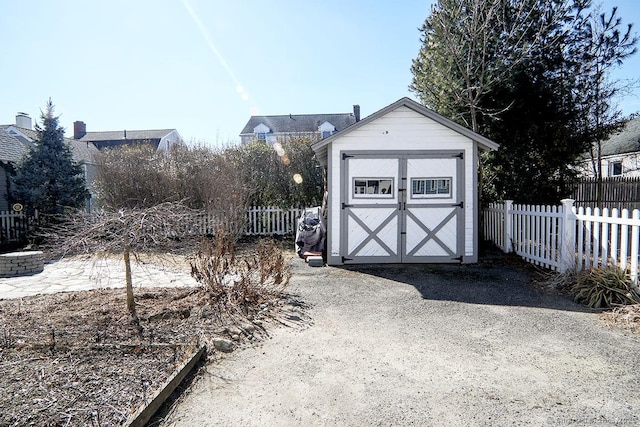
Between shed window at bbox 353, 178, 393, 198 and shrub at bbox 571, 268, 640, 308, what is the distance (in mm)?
4009

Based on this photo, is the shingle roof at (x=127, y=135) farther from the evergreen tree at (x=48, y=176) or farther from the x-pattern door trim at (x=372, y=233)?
the x-pattern door trim at (x=372, y=233)

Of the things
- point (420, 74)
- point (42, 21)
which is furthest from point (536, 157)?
point (42, 21)

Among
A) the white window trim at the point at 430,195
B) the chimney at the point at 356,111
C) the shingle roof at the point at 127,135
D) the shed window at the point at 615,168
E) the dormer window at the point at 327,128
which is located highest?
the chimney at the point at 356,111

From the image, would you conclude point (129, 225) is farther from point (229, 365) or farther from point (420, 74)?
point (420, 74)

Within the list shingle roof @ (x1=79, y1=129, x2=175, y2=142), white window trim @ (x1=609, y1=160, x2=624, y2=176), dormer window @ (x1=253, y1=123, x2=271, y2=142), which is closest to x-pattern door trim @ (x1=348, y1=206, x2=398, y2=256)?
white window trim @ (x1=609, y1=160, x2=624, y2=176)

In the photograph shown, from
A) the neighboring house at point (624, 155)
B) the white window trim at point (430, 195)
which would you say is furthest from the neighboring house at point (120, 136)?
the neighboring house at point (624, 155)

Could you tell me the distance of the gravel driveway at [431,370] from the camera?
2.74 metres

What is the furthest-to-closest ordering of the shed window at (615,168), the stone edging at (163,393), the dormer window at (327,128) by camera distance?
the dormer window at (327,128)
the shed window at (615,168)
the stone edging at (163,393)

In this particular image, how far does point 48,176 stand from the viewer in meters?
12.7

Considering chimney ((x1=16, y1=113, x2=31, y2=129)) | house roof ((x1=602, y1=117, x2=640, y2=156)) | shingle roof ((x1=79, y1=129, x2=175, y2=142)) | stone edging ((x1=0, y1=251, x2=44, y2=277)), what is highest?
shingle roof ((x1=79, y1=129, x2=175, y2=142))

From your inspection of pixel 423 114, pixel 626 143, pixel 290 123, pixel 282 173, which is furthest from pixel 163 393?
pixel 290 123

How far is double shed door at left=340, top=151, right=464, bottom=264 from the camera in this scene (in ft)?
26.9

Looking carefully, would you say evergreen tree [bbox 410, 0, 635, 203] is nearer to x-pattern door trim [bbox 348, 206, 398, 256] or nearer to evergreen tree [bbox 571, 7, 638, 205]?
evergreen tree [bbox 571, 7, 638, 205]

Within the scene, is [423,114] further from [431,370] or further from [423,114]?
[431,370]
